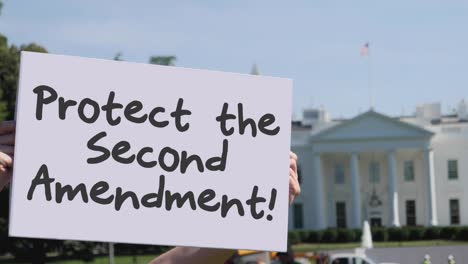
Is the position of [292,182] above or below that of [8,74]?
below

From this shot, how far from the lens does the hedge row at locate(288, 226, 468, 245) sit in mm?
70688

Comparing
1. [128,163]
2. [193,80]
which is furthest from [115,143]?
[193,80]

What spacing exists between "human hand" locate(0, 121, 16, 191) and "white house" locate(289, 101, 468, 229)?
255 ft

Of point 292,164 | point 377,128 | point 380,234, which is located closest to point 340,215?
point 377,128

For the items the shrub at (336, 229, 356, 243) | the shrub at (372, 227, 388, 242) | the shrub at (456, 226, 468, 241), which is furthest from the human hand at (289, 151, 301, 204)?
the shrub at (456, 226, 468, 241)

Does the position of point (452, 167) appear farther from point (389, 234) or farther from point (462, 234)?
point (389, 234)

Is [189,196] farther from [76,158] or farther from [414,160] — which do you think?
[414,160]

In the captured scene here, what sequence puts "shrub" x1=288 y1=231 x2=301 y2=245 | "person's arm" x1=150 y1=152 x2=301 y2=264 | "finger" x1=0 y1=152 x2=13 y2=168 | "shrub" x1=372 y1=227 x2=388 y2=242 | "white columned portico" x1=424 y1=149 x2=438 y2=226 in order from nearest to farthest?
"finger" x1=0 y1=152 x2=13 y2=168, "person's arm" x1=150 y1=152 x2=301 y2=264, "shrub" x1=288 y1=231 x2=301 y2=245, "shrub" x1=372 y1=227 x2=388 y2=242, "white columned portico" x1=424 y1=149 x2=438 y2=226

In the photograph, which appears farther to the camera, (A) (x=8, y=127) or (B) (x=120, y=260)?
(B) (x=120, y=260)

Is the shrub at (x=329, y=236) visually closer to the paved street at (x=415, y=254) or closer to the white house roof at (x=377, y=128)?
the white house roof at (x=377, y=128)

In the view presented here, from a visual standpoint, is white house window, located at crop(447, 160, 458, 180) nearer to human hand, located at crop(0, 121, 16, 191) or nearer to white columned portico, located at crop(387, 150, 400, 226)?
white columned portico, located at crop(387, 150, 400, 226)

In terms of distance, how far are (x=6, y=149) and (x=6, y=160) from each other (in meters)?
0.05

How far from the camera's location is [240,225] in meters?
2.86

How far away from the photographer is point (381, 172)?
83625 millimetres
